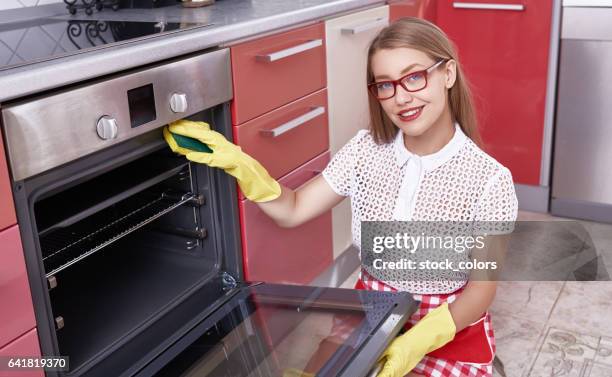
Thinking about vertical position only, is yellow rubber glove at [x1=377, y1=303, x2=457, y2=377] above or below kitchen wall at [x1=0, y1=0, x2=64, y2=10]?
below

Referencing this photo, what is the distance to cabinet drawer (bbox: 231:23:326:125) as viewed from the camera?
60.9 inches

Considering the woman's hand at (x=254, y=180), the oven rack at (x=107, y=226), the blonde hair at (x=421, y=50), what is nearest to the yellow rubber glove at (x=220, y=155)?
the woman's hand at (x=254, y=180)

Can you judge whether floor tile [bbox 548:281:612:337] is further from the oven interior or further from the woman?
the oven interior

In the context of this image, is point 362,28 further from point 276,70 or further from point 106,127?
point 106,127

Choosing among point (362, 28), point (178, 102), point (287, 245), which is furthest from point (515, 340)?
point (178, 102)

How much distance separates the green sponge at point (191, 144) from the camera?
136cm

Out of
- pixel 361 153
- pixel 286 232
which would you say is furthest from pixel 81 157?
pixel 286 232

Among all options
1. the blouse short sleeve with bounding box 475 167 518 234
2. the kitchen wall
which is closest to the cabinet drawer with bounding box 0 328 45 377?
the blouse short sleeve with bounding box 475 167 518 234

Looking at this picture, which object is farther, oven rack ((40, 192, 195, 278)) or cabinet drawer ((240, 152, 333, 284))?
cabinet drawer ((240, 152, 333, 284))

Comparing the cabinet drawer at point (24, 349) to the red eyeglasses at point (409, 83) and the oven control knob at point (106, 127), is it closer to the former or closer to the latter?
the oven control knob at point (106, 127)

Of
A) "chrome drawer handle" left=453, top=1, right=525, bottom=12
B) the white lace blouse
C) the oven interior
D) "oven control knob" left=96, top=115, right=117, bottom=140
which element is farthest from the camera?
"chrome drawer handle" left=453, top=1, right=525, bottom=12

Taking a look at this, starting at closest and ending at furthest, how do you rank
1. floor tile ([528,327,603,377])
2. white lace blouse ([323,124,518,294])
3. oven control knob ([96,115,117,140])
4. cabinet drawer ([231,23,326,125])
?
oven control knob ([96,115,117,140]) → white lace blouse ([323,124,518,294]) → cabinet drawer ([231,23,326,125]) → floor tile ([528,327,603,377])

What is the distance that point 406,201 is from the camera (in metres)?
1.48

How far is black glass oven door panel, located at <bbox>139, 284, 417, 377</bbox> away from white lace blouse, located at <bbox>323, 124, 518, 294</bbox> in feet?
0.62
